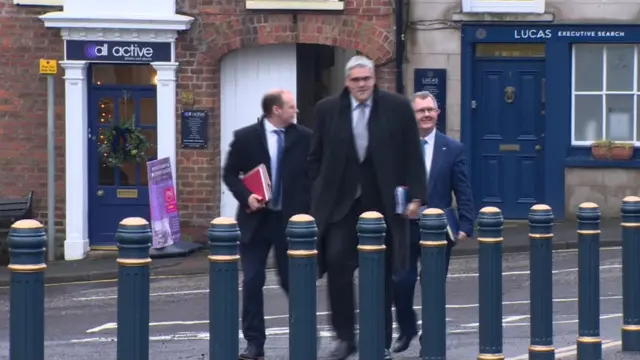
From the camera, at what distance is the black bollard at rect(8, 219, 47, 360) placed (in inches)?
269

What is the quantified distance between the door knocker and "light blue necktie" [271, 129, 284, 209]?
1064 cm

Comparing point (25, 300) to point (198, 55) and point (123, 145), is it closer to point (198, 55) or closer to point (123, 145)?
point (123, 145)

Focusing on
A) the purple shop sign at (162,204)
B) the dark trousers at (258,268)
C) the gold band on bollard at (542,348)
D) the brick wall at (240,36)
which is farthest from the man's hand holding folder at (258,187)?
the brick wall at (240,36)

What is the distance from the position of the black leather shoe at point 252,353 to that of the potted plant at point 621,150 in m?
11.1

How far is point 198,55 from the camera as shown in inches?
Answer: 744

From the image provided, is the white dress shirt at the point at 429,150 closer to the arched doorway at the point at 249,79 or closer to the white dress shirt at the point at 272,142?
the white dress shirt at the point at 272,142

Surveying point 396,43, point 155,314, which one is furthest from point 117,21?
point 155,314

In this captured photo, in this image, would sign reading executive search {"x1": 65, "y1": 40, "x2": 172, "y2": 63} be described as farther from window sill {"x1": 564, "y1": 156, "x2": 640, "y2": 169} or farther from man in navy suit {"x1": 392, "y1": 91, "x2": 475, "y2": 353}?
man in navy suit {"x1": 392, "y1": 91, "x2": 475, "y2": 353}

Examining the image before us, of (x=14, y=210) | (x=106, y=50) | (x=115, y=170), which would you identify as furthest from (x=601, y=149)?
(x=14, y=210)

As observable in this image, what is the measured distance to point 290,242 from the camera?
7.60 metres

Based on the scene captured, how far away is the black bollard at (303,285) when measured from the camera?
24.8 feet

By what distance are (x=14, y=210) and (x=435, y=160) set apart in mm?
10816

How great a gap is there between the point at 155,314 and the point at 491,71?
861 centimetres

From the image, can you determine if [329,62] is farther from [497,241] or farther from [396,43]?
[497,241]
